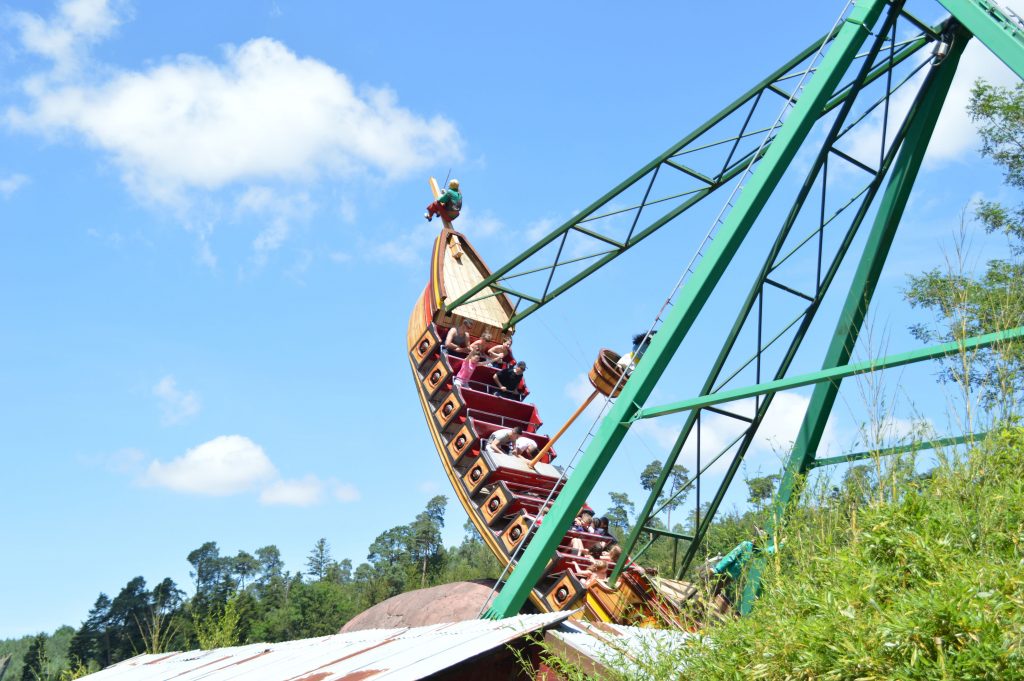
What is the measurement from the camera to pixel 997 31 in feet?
22.4

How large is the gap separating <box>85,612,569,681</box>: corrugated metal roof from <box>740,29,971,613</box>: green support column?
131 inches

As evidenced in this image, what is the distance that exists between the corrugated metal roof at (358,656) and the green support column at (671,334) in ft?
2.39

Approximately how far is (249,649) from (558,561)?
3247 mm

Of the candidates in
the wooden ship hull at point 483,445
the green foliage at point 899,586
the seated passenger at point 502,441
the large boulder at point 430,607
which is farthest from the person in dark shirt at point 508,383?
the green foliage at point 899,586

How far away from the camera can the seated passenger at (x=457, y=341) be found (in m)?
13.3

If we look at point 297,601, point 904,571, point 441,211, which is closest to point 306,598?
point 297,601

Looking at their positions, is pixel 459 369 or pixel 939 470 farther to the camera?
pixel 459 369

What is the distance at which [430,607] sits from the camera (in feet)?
35.6

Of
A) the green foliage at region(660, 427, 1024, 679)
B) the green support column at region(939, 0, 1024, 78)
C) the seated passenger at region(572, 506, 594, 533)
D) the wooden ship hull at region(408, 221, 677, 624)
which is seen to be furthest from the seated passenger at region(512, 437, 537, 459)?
the green support column at region(939, 0, 1024, 78)

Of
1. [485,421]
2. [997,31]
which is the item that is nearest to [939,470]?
[997,31]

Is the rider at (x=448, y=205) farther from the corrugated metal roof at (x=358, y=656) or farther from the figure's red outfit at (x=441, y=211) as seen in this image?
the corrugated metal roof at (x=358, y=656)

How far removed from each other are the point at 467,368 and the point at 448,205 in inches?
149

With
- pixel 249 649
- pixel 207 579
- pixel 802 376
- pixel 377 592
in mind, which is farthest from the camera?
pixel 207 579

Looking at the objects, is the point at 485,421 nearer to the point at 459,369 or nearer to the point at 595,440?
the point at 459,369
